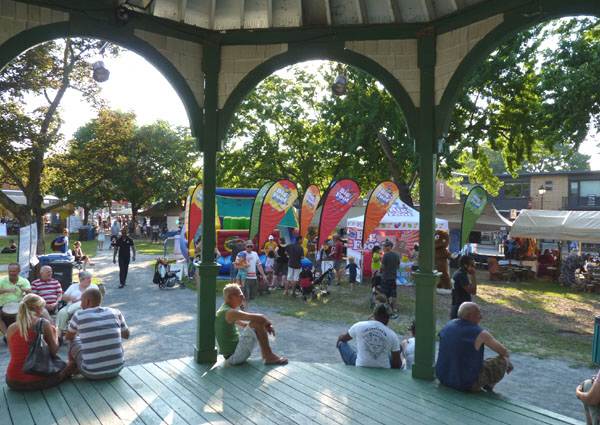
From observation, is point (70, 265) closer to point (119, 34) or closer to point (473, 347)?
point (119, 34)

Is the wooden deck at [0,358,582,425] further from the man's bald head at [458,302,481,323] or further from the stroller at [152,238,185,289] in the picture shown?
the stroller at [152,238,185,289]

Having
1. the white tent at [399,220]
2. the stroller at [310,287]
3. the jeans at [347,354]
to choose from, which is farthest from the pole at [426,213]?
the white tent at [399,220]

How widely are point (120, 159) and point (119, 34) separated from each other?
12.4 meters

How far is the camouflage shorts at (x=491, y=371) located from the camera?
4.80 m

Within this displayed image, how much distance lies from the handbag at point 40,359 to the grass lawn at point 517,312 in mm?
6682

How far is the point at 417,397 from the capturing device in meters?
4.68

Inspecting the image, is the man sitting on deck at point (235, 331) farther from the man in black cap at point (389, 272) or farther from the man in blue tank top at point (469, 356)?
the man in black cap at point (389, 272)

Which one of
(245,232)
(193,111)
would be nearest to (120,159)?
(245,232)

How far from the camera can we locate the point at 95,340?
4.77 meters

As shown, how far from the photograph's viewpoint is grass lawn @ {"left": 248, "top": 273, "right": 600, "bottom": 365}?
367 inches

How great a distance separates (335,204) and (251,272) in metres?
2.75

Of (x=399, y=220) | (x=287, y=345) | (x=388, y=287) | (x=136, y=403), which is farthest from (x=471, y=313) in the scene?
(x=399, y=220)

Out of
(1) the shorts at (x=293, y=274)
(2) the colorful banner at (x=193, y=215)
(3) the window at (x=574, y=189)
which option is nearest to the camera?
(1) the shorts at (x=293, y=274)

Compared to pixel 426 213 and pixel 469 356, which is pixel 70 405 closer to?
pixel 469 356
